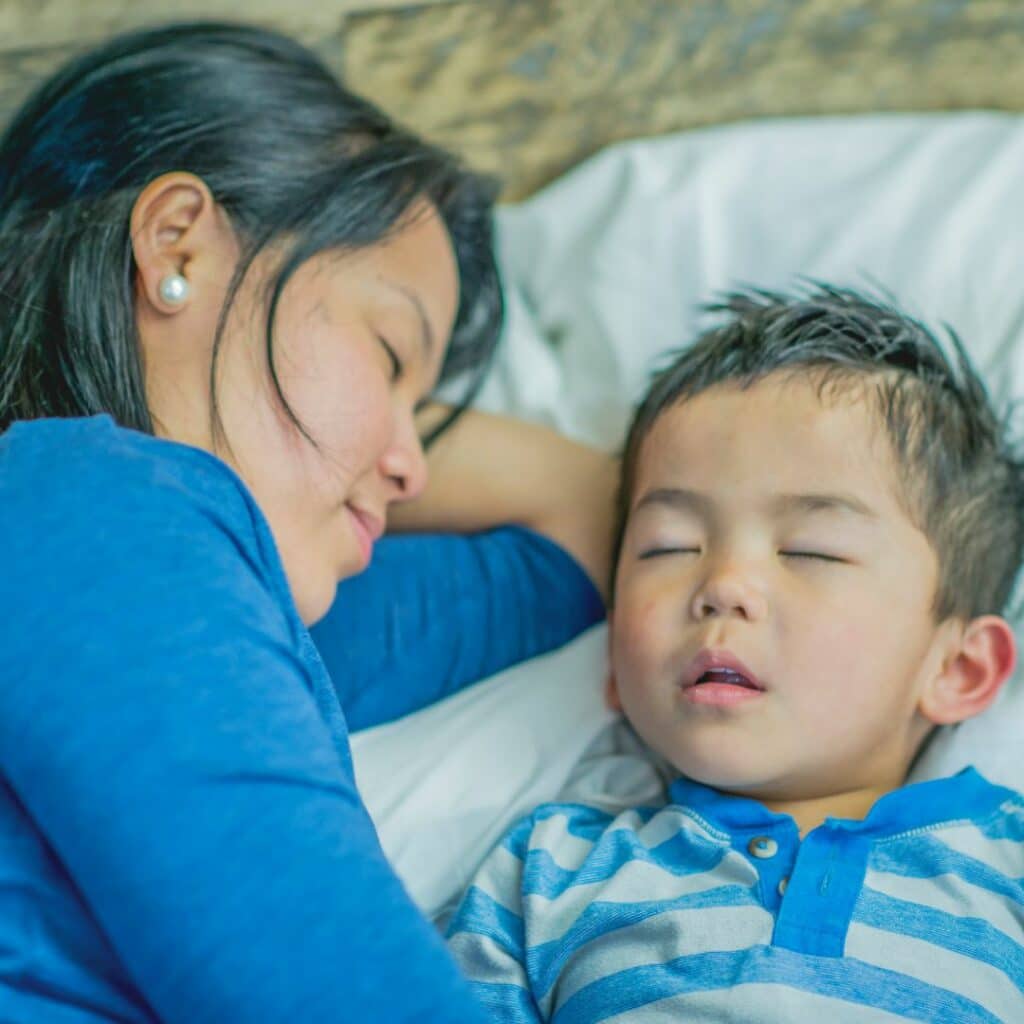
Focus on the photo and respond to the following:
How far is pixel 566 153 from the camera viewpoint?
145 centimetres

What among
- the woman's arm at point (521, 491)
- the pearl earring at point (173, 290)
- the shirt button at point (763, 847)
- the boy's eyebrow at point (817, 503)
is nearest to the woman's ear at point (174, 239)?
the pearl earring at point (173, 290)

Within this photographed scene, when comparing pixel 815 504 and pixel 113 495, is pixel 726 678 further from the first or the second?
pixel 113 495

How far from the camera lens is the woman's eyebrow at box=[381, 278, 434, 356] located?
103cm

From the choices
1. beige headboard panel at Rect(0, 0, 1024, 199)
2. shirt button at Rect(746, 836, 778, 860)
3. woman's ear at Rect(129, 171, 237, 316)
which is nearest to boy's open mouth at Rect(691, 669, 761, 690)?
shirt button at Rect(746, 836, 778, 860)

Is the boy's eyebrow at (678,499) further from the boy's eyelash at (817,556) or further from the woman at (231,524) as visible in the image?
the woman at (231,524)

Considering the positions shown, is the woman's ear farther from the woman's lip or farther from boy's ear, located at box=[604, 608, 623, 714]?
boy's ear, located at box=[604, 608, 623, 714]

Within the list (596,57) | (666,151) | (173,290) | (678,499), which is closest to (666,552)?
(678,499)

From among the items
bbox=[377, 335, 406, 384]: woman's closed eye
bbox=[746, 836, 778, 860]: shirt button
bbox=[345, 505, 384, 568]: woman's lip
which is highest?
bbox=[377, 335, 406, 384]: woman's closed eye

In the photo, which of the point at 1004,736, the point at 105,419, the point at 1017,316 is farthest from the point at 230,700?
the point at 1017,316

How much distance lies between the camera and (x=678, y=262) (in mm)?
1312

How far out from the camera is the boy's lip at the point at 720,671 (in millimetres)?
915

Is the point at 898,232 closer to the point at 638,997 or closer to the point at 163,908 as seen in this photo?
the point at 638,997

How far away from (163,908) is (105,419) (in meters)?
0.30

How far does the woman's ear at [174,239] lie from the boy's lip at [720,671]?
1.45 feet
